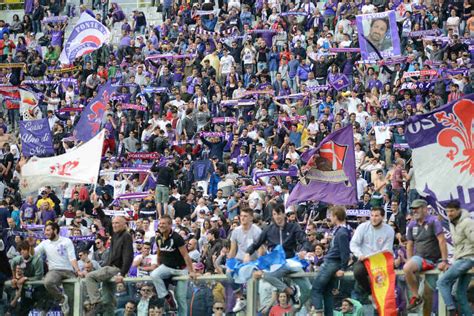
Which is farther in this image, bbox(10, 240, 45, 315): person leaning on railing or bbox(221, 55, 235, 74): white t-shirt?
bbox(221, 55, 235, 74): white t-shirt

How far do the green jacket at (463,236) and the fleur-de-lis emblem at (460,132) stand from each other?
10.6ft

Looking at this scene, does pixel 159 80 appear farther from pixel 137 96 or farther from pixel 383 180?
pixel 383 180

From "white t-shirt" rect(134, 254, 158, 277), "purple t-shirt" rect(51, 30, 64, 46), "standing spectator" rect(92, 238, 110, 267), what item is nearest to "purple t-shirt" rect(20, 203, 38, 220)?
"standing spectator" rect(92, 238, 110, 267)

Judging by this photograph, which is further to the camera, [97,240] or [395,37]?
[395,37]

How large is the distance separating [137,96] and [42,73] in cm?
512

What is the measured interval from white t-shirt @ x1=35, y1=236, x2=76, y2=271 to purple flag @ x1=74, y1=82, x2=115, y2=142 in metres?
15.3

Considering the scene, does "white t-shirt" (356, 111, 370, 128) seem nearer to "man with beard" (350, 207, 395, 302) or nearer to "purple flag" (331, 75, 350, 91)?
"purple flag" (331, 75, 350, 91)

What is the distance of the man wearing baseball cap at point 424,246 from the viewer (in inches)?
864

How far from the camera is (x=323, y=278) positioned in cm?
2272

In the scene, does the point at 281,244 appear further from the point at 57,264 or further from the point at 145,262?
the point at 145,262

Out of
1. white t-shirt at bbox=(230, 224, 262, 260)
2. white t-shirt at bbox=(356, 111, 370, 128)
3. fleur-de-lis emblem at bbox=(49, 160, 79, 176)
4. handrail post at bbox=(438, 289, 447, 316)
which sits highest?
white t-shirt at bbox=(230, 224, 262, 260)

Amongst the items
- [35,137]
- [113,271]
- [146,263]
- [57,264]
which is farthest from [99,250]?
[35,137]

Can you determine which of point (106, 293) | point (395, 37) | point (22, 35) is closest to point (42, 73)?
point (22, 35)

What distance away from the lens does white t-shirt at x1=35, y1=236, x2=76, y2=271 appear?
2448 cm
